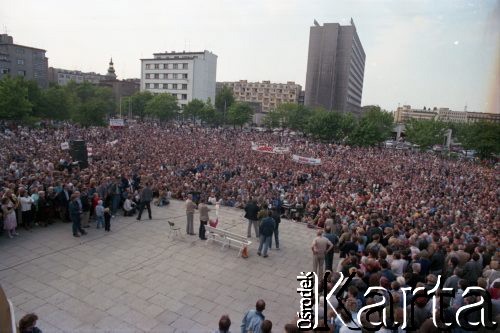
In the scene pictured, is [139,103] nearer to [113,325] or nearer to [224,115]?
[224,115]

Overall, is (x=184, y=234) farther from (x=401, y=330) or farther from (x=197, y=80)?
(x=197, y=80)

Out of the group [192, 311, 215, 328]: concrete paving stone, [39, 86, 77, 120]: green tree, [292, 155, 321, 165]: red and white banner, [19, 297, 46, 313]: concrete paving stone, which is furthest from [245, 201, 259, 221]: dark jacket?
[39, 86, 77, 120]: green tree

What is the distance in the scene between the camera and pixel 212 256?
31.7 feet

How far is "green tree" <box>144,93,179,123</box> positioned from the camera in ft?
214

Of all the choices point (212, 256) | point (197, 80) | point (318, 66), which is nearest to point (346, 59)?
point (318, 66)

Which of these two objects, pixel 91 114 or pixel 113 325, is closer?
pixel 113 325

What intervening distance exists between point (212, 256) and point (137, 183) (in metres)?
7.47

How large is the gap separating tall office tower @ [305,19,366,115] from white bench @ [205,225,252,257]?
7663 cm

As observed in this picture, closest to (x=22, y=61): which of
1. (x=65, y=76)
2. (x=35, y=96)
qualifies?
(x=35, y=96)

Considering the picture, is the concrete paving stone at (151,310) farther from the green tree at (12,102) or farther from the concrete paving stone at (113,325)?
the green tree at (12,102)

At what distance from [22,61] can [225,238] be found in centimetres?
7681

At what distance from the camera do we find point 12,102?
35.6m

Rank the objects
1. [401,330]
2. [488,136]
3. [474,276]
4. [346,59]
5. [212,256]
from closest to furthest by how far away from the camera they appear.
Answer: [401,330] → [474,276] → [212,256] → [488,136] → [346,59]

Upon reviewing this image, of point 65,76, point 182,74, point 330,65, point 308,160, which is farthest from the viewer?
point 65,76
